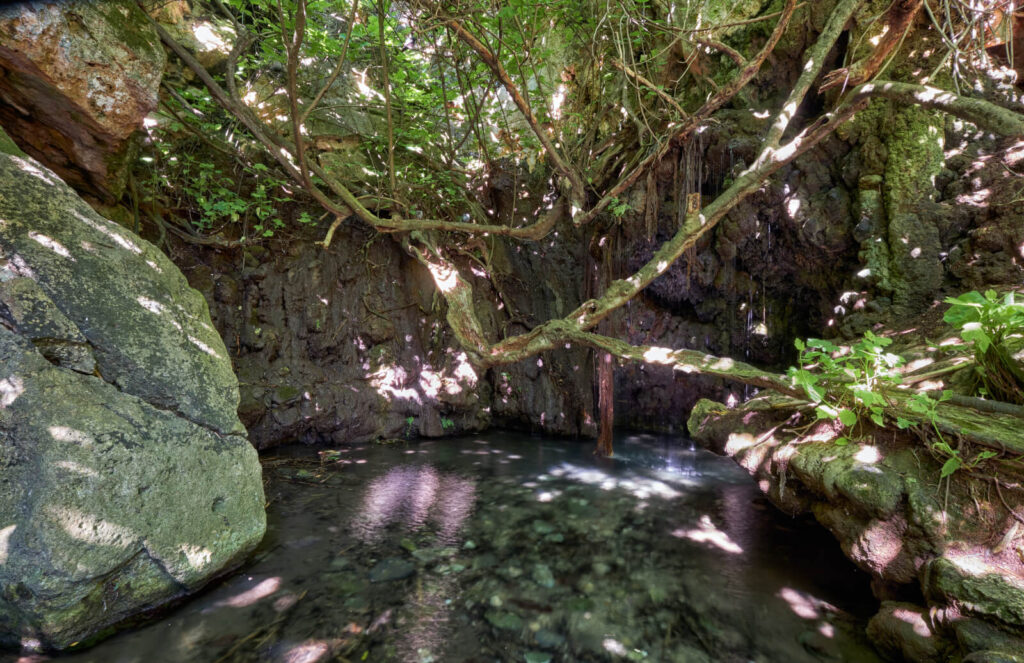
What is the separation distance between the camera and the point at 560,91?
6.44 metres

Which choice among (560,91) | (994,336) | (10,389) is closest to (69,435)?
(10,389)

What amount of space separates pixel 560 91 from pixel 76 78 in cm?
559

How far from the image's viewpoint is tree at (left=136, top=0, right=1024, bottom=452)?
321cm

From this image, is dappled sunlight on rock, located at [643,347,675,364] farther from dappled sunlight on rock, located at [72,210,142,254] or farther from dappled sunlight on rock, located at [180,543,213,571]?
dappled sunlight on rock, located at [72,210,142,254]

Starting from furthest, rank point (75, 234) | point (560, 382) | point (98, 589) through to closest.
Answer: point (560, 382) → point (75, 234) → point (98, 589)

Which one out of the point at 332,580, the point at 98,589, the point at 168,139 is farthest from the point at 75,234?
the point at 168,139

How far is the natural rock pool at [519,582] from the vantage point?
2.25m

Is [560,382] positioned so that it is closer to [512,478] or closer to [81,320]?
[512,478]

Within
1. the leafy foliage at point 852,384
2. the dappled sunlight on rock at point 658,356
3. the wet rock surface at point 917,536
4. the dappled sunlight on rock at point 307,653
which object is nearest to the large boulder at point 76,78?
the dappled sunlight on rock at point 307,653

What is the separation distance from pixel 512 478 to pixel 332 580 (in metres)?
2.44

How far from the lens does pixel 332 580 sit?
2.81 meters

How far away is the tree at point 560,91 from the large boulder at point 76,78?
390 mm

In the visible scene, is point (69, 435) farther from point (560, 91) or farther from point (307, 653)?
point (560, 91)

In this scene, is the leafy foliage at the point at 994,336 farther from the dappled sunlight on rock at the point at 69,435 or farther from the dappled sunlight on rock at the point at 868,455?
the dappled sunlight on rock at the point at 69,435
